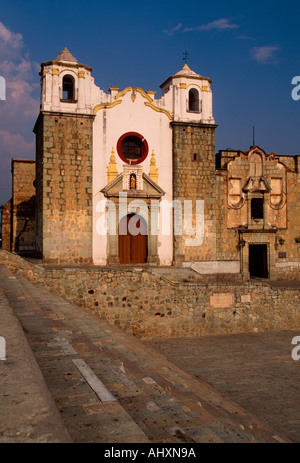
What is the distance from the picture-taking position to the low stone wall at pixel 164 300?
40.9 feet

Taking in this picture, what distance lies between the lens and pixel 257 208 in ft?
63.3

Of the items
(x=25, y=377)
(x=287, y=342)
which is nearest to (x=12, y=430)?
(x=25, y=377)

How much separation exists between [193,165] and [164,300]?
6.70 m

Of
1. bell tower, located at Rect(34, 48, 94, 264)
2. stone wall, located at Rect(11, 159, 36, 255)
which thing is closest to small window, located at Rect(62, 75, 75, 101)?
bell tower, located at Rect(34, 48, 94, 264)

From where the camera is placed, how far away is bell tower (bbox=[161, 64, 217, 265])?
55.8 ft

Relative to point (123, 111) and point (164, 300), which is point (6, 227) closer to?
point (123, 111)

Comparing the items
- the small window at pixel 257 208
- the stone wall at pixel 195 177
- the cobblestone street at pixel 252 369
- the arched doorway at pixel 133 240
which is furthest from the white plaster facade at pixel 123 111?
the cobblestone street at pixel 252 369

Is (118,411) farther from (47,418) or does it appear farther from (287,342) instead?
(287,342)

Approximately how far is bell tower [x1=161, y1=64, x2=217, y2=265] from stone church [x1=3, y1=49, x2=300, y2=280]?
0.04m

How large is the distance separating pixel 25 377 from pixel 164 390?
2035mm

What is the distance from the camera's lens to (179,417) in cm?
387

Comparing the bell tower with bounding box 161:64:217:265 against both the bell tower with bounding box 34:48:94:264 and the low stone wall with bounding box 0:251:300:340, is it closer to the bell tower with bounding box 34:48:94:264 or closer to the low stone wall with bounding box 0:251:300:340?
the low stone wall with bounding box 0:251:300:340

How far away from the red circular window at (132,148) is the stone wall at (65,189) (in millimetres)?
1376

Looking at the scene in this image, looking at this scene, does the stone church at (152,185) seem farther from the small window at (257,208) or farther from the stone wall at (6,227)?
the stone wall at (6,227)
